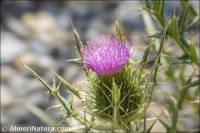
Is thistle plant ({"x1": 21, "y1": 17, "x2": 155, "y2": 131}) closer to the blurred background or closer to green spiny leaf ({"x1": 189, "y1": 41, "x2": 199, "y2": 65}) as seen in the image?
green spiny leaf ({"x1": 189, "y1": 41, "x2": 199, "y2": 65})

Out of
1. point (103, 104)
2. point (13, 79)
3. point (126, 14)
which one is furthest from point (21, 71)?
point (103, 104)

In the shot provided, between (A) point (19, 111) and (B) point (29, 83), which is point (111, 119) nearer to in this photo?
(A) point (19, 111)

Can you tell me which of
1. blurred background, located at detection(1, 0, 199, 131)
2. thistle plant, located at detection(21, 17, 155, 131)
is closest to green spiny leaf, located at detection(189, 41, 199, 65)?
thistle plant, located at detection(21, 17, 155, 131)

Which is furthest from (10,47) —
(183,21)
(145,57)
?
(145,57)

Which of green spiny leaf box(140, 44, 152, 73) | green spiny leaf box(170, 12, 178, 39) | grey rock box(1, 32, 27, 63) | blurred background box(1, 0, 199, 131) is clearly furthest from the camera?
grey rock box(1, 32, 27, 63)

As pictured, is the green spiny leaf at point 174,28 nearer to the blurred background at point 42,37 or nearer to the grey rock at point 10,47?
the blurred background at point 42,37

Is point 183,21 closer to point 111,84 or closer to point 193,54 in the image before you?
point 193,54

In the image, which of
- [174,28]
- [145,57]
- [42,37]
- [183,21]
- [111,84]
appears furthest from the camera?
[42,37]
